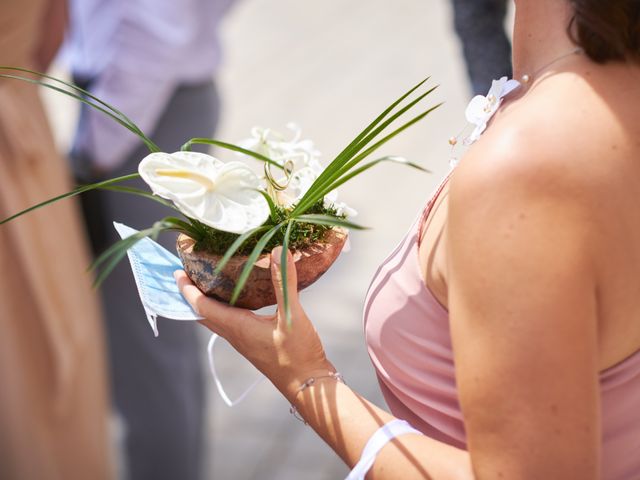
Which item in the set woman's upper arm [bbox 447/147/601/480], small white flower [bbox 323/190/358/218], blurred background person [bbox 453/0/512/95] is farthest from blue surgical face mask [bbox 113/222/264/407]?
blurred background person [bbox 453/0/512/95]

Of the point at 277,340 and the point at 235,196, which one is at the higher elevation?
the point at 235,196

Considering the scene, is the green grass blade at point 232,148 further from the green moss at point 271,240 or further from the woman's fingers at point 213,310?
the woman's fingers at point 213,310

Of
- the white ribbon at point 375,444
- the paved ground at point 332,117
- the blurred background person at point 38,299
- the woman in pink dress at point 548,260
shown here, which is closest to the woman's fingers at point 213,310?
the woman in pink dress at point 548,260

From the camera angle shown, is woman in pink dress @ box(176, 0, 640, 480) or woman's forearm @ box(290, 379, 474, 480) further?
woman's forearm @ box(290, 379, 474, 480)

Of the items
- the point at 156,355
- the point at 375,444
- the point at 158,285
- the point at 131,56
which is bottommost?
the point at 156,355

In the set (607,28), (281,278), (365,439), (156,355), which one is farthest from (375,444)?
(156,355)

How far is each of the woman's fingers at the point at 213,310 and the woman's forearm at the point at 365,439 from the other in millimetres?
124

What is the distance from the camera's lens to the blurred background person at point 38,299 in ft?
7.43

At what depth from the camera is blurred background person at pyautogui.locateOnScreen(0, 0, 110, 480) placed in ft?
7.43

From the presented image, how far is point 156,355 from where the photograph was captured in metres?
2.94

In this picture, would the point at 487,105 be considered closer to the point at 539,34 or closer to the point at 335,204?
the point at 539,34

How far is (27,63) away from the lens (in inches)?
94.5

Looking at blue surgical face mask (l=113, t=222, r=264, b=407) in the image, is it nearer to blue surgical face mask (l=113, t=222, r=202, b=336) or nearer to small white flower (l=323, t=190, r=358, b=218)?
blue surgical face mask (l=113, t=222, r=202, b=336)

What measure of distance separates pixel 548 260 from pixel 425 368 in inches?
13.1
